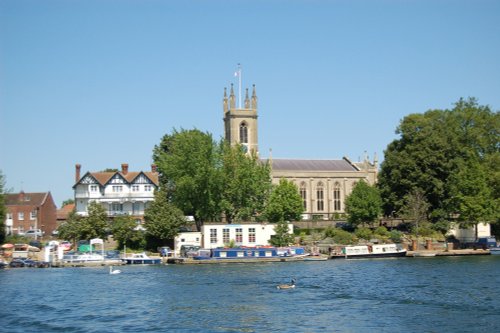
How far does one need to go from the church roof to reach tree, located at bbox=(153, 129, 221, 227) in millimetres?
29460

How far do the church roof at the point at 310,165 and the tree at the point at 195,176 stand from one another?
2946 centimetres

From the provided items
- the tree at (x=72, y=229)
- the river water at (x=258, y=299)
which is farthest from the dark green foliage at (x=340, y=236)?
the tree at (x=72, y=229)

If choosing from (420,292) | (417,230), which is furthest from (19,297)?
(417,230)

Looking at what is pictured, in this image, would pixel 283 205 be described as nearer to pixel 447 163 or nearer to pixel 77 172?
pixel 447 163

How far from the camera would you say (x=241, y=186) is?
98625 mm

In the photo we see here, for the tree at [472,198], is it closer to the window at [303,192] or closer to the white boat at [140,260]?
the window at [303,192]

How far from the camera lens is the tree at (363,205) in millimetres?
102812

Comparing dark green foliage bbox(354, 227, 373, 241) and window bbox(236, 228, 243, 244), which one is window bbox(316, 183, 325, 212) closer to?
dark green foliage bbox(354, 227, 373, 241)

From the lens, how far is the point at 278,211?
10112cm

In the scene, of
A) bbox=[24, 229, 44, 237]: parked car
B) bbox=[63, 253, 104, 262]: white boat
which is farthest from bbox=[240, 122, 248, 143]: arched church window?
bbox=[63, 253, 104, 262]: white boat

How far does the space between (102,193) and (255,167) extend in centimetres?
2906

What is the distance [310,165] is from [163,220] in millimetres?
46674

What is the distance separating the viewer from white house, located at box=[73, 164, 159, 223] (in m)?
116

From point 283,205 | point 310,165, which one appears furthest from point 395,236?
point 310,165
